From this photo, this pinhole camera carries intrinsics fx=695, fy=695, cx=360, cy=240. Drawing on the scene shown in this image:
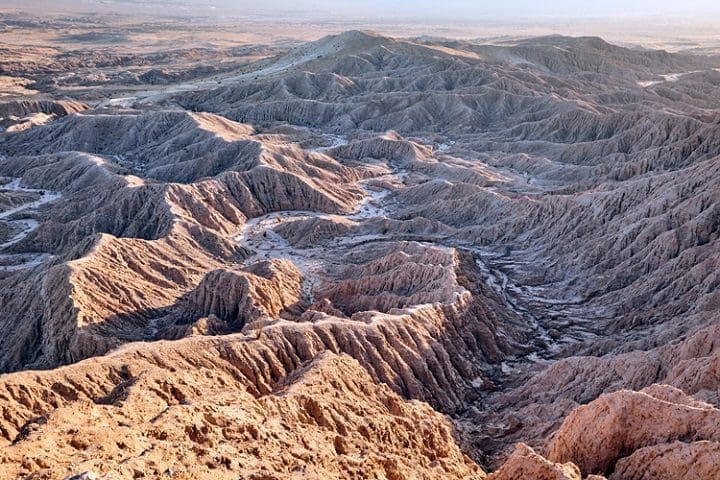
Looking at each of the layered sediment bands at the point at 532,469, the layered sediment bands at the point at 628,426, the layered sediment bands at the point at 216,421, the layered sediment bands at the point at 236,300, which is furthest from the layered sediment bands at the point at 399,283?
the layered sediment bands at the point at 532,469

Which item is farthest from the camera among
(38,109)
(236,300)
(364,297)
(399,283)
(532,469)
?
(38,109)

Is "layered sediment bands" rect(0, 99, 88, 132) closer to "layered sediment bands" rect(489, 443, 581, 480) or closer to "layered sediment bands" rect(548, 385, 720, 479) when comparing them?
"layered sediment bands" rect(548, 385, 720, 479)

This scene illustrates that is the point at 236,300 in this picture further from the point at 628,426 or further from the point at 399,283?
the point at 628,426

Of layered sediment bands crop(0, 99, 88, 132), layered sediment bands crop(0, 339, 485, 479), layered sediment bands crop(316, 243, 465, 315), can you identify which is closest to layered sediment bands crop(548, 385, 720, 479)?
layered sediment bands crop(0, 339, 485, 479)

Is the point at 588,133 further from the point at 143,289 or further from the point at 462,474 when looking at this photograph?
the point at 462,474

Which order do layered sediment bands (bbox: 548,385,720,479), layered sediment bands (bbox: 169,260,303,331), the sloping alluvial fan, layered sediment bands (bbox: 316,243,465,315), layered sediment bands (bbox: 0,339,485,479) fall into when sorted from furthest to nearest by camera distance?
layered sediment bands (bbox: 316,243,465,315) → layered sediment bands (bbox: 169,260,303,331) → the sloping alluvial fan → layered sediment bands (bbox: 548,385,720,479) → layered sediment bands (bbox: 0,339,485,479)

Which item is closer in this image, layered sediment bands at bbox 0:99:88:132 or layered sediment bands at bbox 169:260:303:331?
layered sediment bands at bbox 169:260:303:331

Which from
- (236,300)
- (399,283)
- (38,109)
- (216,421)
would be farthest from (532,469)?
(38,109)
